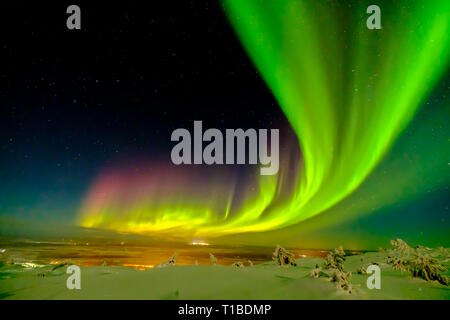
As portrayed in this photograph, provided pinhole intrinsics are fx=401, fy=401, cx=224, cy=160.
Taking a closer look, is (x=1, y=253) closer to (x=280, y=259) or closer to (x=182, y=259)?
(x=182, y=259)

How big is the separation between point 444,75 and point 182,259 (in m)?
4.35

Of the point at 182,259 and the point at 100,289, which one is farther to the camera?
the point at 182,259

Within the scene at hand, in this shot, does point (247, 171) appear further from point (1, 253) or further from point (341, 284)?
point (1, 253)

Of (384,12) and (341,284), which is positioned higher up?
(384,12)
